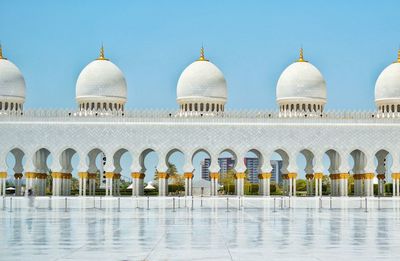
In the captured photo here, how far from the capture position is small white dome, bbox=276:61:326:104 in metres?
34.3

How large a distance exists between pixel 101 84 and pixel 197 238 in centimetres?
2485

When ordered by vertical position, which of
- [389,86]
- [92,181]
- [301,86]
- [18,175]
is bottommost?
[92,181]

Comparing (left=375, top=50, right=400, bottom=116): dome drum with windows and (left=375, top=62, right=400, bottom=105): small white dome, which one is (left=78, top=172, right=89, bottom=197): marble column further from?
(left=375, top=62, right=400, bottom=105): small white dome

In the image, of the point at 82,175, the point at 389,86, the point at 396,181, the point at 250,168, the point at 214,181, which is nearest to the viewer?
the point at 82,175

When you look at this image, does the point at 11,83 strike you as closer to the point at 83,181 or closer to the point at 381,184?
the point at 83,181

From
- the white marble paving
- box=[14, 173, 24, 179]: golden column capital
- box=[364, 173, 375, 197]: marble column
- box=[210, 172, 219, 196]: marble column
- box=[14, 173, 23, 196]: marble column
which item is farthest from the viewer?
box=[14, 173, 24, 179]: golden column capital

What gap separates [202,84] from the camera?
34156 millimetres

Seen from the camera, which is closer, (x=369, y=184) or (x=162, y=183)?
(x=162, y=183)

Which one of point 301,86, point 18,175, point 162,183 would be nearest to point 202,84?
point 301,86

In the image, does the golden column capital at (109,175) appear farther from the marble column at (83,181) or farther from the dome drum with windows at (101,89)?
the dome drum with windows at (101,89)

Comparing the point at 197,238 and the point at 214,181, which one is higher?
the point at 214,181

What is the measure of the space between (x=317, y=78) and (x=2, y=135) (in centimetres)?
1502

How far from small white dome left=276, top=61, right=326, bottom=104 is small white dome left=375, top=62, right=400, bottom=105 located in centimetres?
285

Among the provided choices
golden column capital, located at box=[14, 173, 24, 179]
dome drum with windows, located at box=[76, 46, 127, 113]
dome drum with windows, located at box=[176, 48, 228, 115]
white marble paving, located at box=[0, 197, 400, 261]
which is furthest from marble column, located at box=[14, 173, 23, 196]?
white marble paving, located at box=[0, 197, 400, 261]
